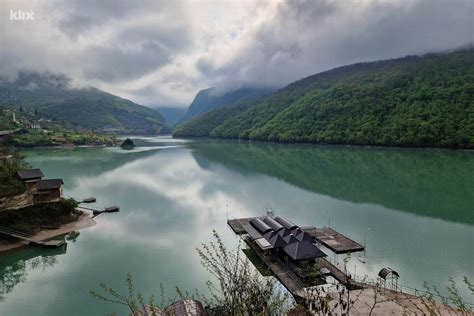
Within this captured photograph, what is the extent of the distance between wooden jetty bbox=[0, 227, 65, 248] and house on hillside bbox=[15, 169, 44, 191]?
4.63 meters

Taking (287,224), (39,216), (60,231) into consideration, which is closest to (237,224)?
(287,224)

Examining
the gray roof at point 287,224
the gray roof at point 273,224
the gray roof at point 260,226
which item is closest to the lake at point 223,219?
the gray roof at point 260,226

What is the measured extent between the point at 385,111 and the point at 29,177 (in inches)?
3196

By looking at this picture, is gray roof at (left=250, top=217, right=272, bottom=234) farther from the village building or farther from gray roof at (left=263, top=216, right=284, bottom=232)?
the village building

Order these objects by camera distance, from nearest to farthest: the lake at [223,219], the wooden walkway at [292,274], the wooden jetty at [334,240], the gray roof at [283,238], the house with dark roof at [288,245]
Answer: the wooden walkway at [292,274], the house with dark roof at [288,245], the gray roof at [283,238], the lake at [223,219], the wooden jetty at [334,240]

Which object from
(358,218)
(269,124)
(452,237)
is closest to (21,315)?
(358,218)

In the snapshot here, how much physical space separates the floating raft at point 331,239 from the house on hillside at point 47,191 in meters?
13.8

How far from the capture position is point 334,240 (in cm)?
1964

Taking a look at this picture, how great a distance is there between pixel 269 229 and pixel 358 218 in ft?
31.7

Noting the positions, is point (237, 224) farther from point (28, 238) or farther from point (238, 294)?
point (238, 294)

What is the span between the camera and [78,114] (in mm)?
173625

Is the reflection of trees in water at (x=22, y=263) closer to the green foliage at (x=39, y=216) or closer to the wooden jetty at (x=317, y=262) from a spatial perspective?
the green foliage at (x=39, y=216)

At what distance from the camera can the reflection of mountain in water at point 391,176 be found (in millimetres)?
29266

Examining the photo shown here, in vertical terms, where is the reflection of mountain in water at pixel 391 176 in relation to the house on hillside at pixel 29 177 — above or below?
below
